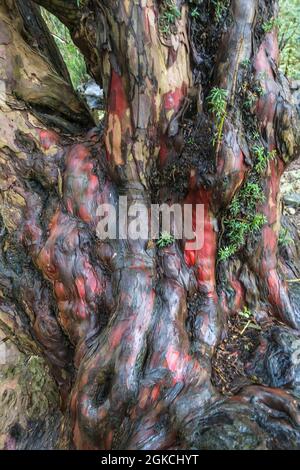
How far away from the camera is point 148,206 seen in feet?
7.24

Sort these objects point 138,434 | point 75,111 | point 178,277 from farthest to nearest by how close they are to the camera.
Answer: point 75,111 → point 178,277 → point 138,434

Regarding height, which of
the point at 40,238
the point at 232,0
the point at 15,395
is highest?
the point at 232,0

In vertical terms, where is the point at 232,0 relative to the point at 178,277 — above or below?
above

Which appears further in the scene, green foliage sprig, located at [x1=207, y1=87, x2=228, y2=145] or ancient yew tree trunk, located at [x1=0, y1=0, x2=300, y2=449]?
green foliage sprig, located at [x1=207, y1=87, x2=228, y2=145]

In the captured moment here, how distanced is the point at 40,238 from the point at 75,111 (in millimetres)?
879

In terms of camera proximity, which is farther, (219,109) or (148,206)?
(148,206)

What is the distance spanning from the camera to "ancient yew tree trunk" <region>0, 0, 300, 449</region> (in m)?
1.87

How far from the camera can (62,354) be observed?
2412mm

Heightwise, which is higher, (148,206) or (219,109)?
(219,109)

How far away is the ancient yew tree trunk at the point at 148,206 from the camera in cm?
187

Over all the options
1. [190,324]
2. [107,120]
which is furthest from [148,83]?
[190,324]

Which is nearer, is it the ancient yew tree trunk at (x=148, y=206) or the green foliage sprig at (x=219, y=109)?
the ancient yew tree trunk at (x=148, y=206)
